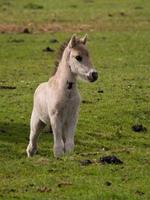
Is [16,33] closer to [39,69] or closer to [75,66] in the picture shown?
[39,69]

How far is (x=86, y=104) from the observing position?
19984 mm

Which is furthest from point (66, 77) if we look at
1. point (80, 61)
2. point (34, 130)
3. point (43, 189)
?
point (43, 189)

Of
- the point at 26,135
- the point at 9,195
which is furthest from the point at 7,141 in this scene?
the point at 9,195

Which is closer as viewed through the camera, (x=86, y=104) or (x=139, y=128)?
(x=139, y=128)

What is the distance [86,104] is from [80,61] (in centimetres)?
716

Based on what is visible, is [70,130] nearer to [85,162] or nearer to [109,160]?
[85,162]

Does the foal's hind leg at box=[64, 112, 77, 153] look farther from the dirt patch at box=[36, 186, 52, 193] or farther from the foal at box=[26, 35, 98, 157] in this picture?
the dirt patch at box=[36, 186, 52, 193]

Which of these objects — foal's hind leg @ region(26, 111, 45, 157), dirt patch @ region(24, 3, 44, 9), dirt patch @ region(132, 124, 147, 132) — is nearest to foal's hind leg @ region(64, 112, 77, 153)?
foal's hind leg @ region(26, 111, 45, 157)

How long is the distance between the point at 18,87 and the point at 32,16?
Answer: 19.6 meters

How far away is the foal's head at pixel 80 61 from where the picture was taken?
500 inches

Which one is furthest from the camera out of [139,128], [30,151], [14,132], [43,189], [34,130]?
[139,128]

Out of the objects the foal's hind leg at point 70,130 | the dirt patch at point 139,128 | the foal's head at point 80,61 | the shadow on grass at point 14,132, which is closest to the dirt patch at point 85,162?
the foal's hind leg at point 70,130

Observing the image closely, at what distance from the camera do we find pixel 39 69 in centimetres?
2652

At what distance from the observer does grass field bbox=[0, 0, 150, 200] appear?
11320 mm
